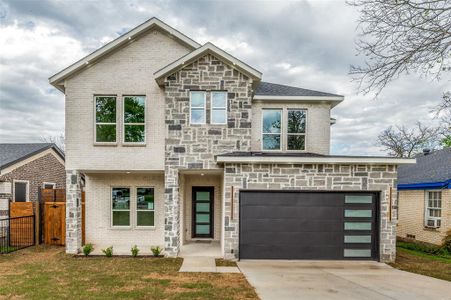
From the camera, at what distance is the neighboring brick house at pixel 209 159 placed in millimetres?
10289

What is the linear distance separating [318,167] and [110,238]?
8933mm

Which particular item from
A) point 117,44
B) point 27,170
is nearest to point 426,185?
point 117,44

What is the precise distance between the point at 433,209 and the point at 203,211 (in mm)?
10794

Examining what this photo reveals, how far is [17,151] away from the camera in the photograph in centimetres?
1559

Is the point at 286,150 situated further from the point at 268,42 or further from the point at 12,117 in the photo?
the point at 12,117

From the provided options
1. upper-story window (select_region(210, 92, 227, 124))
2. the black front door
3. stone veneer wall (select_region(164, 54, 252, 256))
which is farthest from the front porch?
upper-story window (select_region(210, 92, 227, 124))

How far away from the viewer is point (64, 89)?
38.2 ft

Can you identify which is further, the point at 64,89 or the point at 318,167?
the point at 64,89

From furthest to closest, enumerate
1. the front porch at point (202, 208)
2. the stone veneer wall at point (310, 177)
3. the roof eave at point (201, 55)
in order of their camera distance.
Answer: the front porch at point (202, 208), the roof eave at point (201, 55), the stone veneer wall at point (310, 177)

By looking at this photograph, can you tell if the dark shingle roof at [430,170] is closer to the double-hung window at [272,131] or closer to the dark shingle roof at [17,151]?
the double-hung window at [272,131]

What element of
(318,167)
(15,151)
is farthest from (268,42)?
(15,151)

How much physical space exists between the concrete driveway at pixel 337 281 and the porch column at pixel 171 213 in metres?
2.55

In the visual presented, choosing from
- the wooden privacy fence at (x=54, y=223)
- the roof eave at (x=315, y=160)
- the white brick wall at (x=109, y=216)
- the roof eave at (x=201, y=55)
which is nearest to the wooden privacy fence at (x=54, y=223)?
the wooden privacy fence at (x=54, y=223)

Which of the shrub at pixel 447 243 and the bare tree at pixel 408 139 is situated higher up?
the bare tree at pixel 408 139
